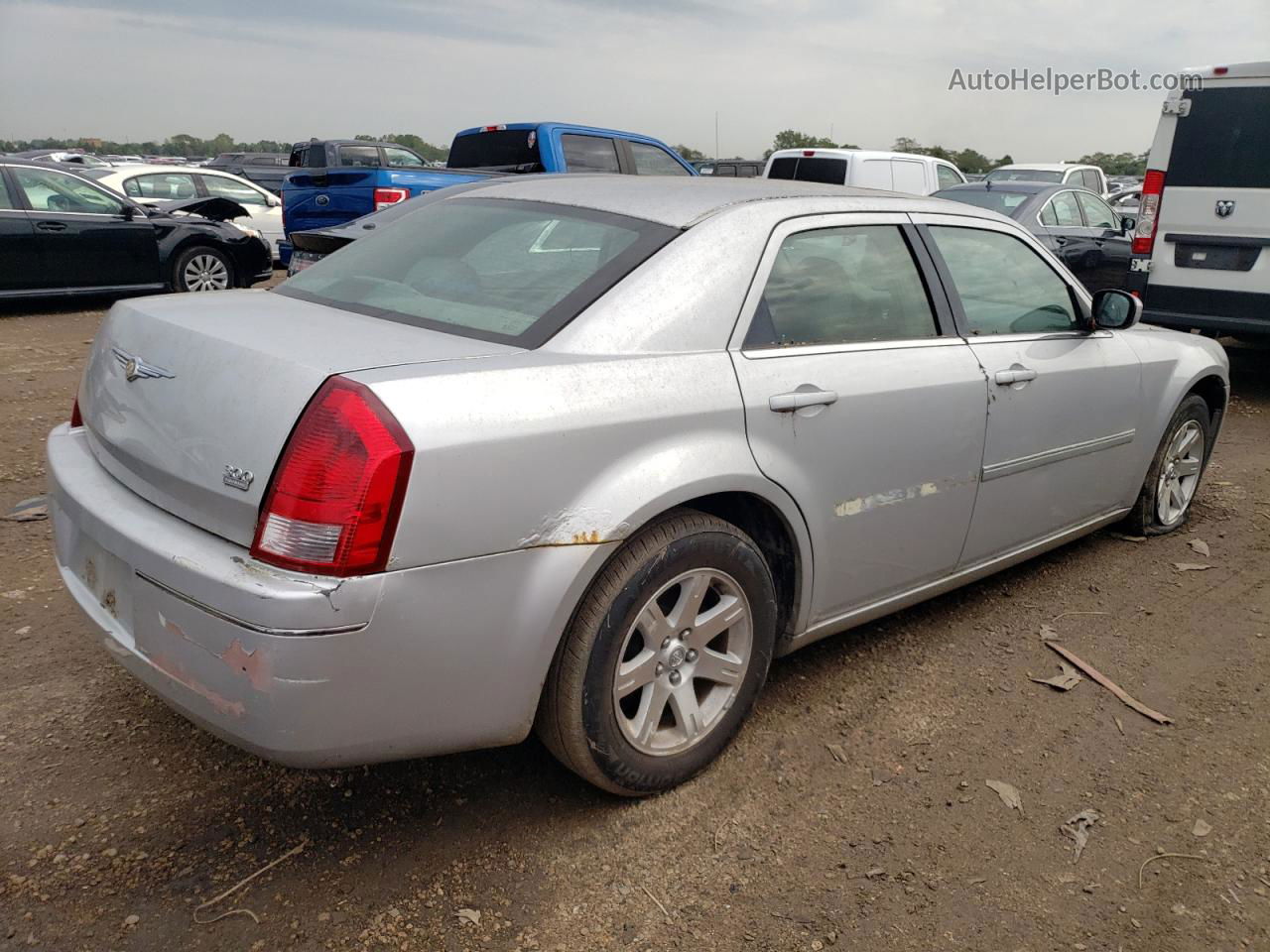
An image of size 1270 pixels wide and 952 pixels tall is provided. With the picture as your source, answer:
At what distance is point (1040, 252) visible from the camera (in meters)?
4.05

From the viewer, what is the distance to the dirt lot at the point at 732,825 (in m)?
2.31

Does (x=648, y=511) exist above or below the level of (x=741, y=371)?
below

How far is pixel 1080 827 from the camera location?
2.72 metres

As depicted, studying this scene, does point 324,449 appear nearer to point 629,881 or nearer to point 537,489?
point 537,489

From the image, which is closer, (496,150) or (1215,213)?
(1215,213)

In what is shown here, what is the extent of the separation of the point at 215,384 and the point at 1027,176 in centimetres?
1437

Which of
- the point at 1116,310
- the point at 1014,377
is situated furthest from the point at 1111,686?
the point at 1116,310

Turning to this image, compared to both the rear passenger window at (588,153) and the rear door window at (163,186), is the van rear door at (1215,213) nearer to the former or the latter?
the rear passenger window at (588,153)

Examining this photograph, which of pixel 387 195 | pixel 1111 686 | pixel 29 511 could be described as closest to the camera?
pixel 1111 686

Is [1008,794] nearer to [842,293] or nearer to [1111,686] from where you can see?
[1111,686]

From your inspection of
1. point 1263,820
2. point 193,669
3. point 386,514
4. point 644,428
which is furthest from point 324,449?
point 1263,820

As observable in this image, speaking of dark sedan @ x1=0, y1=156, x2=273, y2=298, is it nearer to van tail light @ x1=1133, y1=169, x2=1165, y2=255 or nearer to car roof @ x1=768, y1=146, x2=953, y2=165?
car roof @ x1=768, y1=146, x2=953, y2=165

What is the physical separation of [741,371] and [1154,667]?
2.00 meters

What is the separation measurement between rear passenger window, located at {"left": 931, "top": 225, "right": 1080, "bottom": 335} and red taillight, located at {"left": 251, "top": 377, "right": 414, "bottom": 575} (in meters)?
2.19
